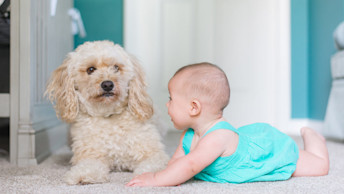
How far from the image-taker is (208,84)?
3.85 ft

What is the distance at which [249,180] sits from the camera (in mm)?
1231

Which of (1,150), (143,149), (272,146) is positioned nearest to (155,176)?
(143,149)

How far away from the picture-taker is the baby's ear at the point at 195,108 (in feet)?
3.91

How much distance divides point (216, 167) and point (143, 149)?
1.28 ft

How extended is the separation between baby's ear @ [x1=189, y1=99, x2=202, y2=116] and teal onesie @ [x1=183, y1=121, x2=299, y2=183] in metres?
0.08

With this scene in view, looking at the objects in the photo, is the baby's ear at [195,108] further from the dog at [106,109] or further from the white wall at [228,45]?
the white wall at [228,45]

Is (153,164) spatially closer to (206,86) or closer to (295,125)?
(206,86)

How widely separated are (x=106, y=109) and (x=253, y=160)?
67 cm

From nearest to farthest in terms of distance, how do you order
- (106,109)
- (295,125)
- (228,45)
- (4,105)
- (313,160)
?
(313,160), (106,109), (4,105), (295,125), (228,45)

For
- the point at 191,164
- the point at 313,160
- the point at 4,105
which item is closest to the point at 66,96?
the point at 4,105

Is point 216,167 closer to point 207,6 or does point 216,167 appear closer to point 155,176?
point 155,176

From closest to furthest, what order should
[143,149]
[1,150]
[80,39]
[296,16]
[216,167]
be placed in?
[216,167], [143,149], [1,150], [80,39], [296,16]

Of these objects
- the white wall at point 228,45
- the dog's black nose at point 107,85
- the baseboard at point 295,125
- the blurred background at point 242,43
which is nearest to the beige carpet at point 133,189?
the dog's black nose at point 107,85

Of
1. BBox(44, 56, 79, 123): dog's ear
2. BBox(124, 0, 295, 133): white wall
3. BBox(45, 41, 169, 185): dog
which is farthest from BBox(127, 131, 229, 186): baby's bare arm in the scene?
BBox(124, 0, 295, 133): white wall
